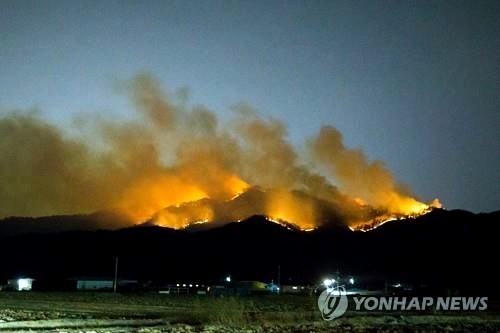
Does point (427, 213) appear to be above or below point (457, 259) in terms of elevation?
above

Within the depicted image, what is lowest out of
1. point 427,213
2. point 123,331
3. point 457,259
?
point 123,331

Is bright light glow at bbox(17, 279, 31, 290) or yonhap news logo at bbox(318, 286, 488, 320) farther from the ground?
bright light glow at bbox(17, 279, 31, 290)

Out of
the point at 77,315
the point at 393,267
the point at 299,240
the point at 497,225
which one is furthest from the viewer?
the point at 299,240

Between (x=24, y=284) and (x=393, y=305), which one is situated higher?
(x=24, y=284)

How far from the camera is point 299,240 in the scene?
7584 inches

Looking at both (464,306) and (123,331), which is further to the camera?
(464,306)

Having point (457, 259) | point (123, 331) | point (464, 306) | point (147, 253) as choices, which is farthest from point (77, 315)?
point (147, 253)

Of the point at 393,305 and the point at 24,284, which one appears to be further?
the point at 24,284

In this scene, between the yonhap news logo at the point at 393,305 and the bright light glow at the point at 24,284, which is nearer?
the yonhap news logo at the point at 393,305

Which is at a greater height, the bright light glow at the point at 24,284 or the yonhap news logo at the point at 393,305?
the bright light glow at the point at 24,284

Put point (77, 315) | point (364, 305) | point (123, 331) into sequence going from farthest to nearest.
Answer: point (364, 305)
point (77, 315)
point (123, 331)

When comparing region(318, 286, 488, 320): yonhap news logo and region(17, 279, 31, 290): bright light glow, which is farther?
region(17, 279, 31, 290): bright light glow

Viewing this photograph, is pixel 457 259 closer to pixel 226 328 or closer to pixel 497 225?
pixel 497 225

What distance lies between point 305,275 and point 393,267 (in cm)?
2169
